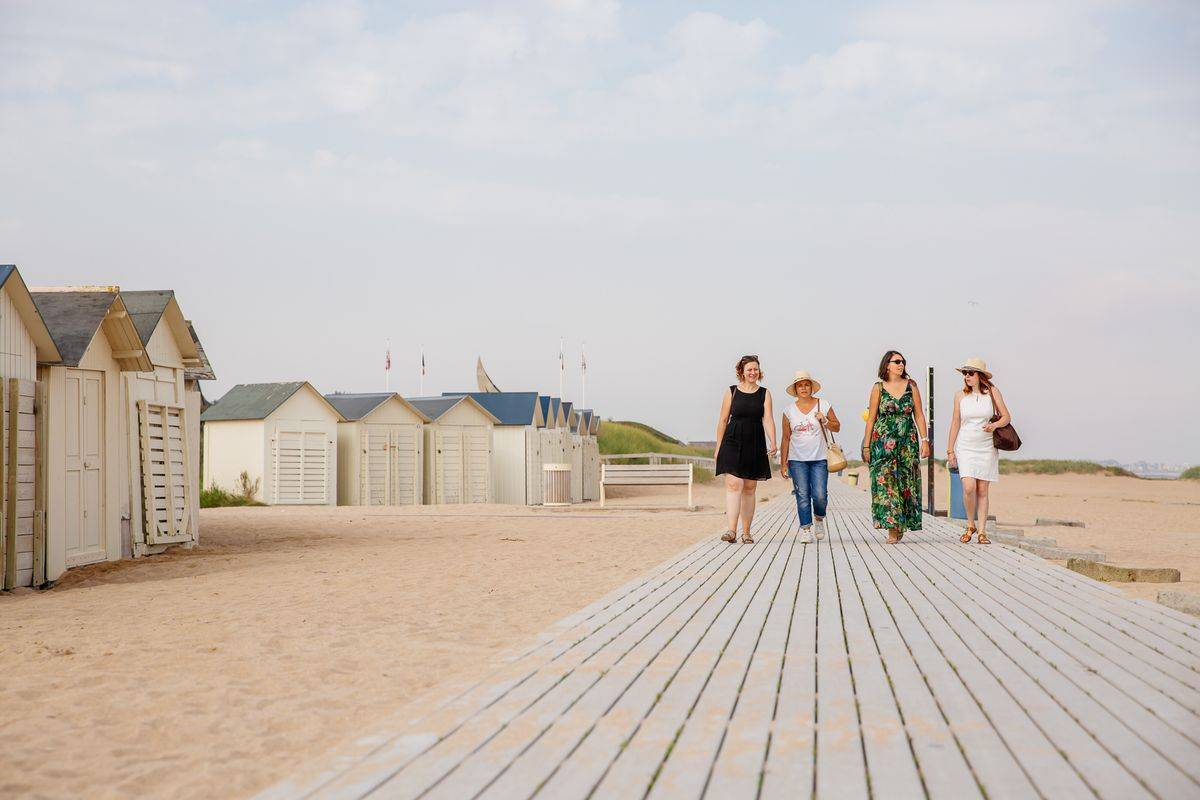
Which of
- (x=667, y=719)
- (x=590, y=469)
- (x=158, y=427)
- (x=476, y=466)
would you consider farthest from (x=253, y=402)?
(x=667, y=719)

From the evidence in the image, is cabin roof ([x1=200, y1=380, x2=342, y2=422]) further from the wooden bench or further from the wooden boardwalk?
the wooden boardwalk

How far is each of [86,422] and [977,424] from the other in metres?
9.98

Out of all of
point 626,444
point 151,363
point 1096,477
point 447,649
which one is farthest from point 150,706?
point 1096,477

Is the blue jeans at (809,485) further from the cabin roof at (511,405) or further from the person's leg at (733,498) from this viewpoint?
the cabin roof at (511,405)

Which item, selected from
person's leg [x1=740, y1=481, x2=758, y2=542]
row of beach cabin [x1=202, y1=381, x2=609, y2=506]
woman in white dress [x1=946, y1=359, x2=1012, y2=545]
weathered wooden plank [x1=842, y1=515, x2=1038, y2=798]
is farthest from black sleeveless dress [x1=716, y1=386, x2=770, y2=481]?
row of beach cabin [x1=202, y1=381, x2=609, y2=506]

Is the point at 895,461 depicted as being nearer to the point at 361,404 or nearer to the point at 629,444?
the point at 361,404

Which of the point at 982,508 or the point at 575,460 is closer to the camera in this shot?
the point at 982,508

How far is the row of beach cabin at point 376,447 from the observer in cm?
2825

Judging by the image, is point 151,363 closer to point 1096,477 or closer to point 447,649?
point 447,649

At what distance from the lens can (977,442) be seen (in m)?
11.7

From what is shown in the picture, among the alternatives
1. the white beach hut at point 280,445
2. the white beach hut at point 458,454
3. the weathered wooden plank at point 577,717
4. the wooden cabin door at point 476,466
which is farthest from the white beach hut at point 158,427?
the wooden cabin door at point 476,466

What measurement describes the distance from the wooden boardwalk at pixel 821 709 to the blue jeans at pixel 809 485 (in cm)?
482

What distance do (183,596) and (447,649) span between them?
4246mm

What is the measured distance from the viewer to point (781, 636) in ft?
19.5
